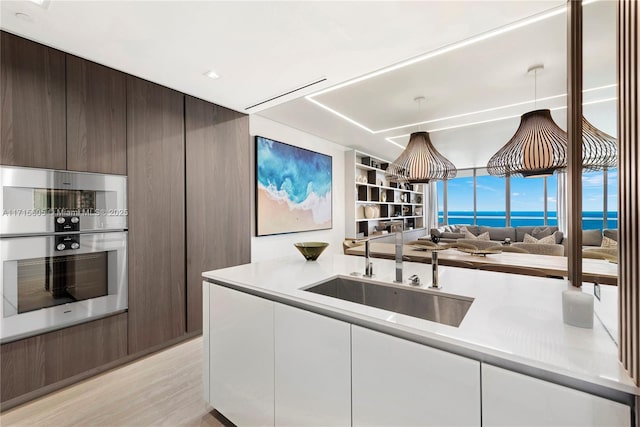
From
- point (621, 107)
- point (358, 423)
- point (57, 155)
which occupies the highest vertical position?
point (57, 155)

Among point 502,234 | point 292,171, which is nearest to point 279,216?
point 292,171

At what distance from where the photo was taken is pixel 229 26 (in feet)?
5.58

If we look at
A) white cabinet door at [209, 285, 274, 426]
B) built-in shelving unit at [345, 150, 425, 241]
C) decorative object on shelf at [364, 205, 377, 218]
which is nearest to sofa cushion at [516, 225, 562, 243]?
built-in shelving unit at [345, 150, 425, 241]

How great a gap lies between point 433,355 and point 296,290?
2.17ft

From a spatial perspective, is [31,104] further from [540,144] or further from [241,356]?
[540,144]

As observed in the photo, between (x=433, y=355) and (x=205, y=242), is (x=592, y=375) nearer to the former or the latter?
(x=433, y=355)

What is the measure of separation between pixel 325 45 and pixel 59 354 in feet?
9.30

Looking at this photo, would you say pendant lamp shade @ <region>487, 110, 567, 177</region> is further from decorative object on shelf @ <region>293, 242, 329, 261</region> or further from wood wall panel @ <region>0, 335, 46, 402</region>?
wood wall panel @ <region>0, 335, 46, 402</region>

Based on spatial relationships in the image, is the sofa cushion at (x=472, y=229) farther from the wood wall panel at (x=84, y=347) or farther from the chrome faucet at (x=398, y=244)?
the wood wall panel at (x=84, y=347)

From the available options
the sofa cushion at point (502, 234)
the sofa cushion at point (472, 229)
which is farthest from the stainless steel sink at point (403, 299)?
the sofa cushion at point (502, 234)

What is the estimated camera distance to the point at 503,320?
957 millimetres

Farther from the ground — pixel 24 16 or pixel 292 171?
pixel 24 16

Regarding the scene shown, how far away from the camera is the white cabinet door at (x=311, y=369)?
3.49 ft

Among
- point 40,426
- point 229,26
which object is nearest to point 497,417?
point 229,26
